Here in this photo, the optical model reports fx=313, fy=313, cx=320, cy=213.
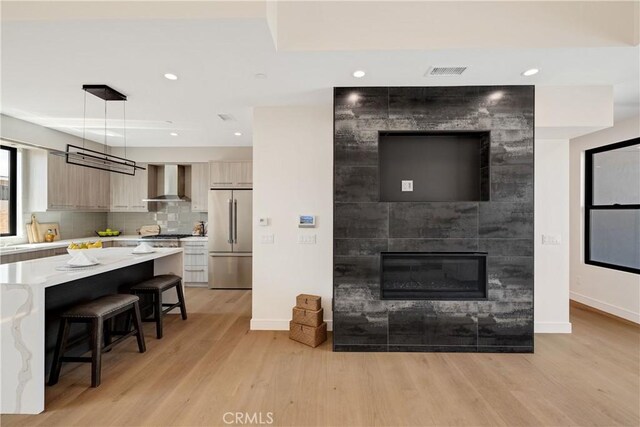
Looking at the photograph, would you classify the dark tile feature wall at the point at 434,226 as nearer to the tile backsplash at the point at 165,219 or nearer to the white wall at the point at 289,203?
the white wall at the point at 289,203

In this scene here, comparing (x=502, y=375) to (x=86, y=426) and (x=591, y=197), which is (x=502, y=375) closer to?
(x=86, y=426)

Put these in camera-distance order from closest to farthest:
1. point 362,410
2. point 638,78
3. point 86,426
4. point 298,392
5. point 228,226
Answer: point 86,426, point 362,410, point 298,392, point 638,78, point 228,226

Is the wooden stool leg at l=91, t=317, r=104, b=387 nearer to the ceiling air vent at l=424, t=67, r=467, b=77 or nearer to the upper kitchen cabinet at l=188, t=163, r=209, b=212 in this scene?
the ceiling air vent at l=424, t=67, r=467, b=77

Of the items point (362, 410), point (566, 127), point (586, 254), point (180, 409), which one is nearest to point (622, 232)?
point (586, 254)

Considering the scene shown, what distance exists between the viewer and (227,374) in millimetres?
2596

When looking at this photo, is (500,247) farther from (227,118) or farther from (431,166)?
(227,118)

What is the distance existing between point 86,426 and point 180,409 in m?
0.54

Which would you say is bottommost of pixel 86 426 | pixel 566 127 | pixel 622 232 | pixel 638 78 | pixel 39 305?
pixel 86 426

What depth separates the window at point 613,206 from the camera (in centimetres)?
394

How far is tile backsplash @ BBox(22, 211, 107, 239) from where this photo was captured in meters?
5.02

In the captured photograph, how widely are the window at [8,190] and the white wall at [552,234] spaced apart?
23.0 feet

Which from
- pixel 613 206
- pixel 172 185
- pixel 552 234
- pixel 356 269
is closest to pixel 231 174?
pixel 172 185

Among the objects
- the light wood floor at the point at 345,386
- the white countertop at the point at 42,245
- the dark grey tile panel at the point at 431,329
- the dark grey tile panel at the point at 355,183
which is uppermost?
the dark grey tile panel at the point at 355,183

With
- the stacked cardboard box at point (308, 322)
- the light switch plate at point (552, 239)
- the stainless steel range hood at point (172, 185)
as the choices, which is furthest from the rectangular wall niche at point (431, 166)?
the stainless steel range hood at point (172, 185)
